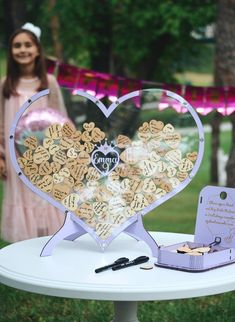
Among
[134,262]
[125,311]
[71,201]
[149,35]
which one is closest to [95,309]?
[125,311]

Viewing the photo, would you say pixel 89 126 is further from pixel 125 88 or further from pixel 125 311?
pixel 125 88

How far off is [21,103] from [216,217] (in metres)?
2.66

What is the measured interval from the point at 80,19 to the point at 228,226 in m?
11.3

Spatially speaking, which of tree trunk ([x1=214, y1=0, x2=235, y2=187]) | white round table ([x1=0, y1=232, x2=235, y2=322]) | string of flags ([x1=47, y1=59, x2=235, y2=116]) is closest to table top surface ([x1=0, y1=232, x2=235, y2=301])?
white round table ([x1=0, y1=232, x2=235, y2=322])

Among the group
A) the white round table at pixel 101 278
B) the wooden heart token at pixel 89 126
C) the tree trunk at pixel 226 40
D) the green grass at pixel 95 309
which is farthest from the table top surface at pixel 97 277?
the tree trunk at pixel 226 40

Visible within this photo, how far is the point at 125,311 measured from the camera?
3064 mm

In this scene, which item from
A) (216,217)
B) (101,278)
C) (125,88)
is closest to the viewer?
(101,278)

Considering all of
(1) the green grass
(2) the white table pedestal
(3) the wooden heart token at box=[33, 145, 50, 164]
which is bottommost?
(1) the green grass

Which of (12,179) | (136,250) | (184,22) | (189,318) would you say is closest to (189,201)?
(184,22)

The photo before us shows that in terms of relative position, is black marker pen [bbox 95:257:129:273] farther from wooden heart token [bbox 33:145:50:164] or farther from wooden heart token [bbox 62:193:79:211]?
wooden heart token [bbox 33:145:50:164]

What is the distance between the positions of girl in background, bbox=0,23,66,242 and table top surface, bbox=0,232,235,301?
231cm

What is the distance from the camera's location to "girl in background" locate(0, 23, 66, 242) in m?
5.36

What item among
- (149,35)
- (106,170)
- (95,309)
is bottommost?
(95,309)

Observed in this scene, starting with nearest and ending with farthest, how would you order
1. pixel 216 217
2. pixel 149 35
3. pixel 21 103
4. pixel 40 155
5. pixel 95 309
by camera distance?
pixel 216 217
pixel 40 155
pixel 95 309
pixel 21 103
pixel 149 35
